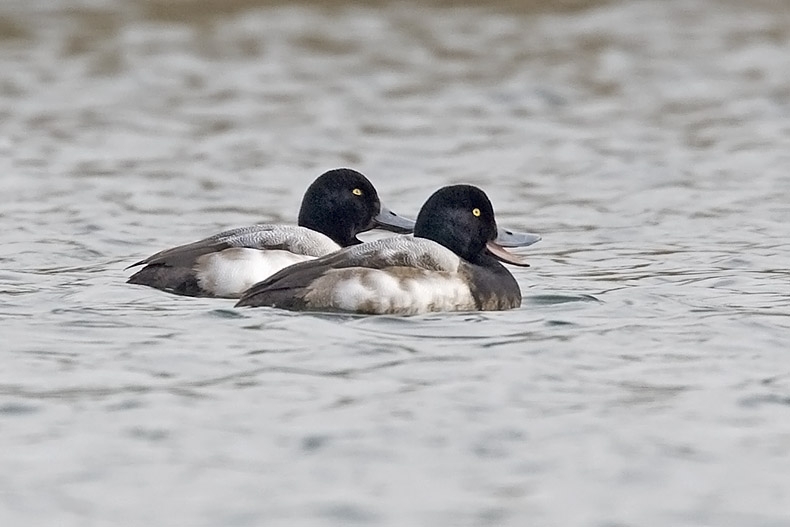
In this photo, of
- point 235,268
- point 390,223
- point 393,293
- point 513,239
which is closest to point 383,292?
point 393,293

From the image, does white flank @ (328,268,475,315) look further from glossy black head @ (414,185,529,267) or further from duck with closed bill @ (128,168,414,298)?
duck with closed bill @ (128,168,414,298)

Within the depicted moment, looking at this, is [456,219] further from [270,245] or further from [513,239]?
[270,245]

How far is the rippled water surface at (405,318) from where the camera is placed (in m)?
5.05

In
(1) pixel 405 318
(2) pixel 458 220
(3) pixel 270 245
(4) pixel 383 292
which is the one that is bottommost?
(1) pixel 405 318

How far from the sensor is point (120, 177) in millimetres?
12453

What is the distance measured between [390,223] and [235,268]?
44.6 inches

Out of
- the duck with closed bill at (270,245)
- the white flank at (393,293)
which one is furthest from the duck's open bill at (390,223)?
the white flank at (393,293)

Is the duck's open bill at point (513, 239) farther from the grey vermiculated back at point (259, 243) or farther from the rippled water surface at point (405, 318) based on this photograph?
the grey vermiculated back at point (259, 243)

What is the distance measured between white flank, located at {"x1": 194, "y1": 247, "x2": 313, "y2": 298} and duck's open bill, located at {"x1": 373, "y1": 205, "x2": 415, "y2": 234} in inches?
31.3

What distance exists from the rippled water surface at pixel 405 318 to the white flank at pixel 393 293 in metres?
0.09

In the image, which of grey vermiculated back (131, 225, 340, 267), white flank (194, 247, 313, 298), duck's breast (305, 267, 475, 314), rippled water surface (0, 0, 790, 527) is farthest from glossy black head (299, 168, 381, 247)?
duck's breast (305, 267, 475, 314)

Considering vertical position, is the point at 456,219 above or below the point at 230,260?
above

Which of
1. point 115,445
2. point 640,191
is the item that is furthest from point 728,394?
point 640,191

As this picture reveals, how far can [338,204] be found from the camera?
8344 millimetres
